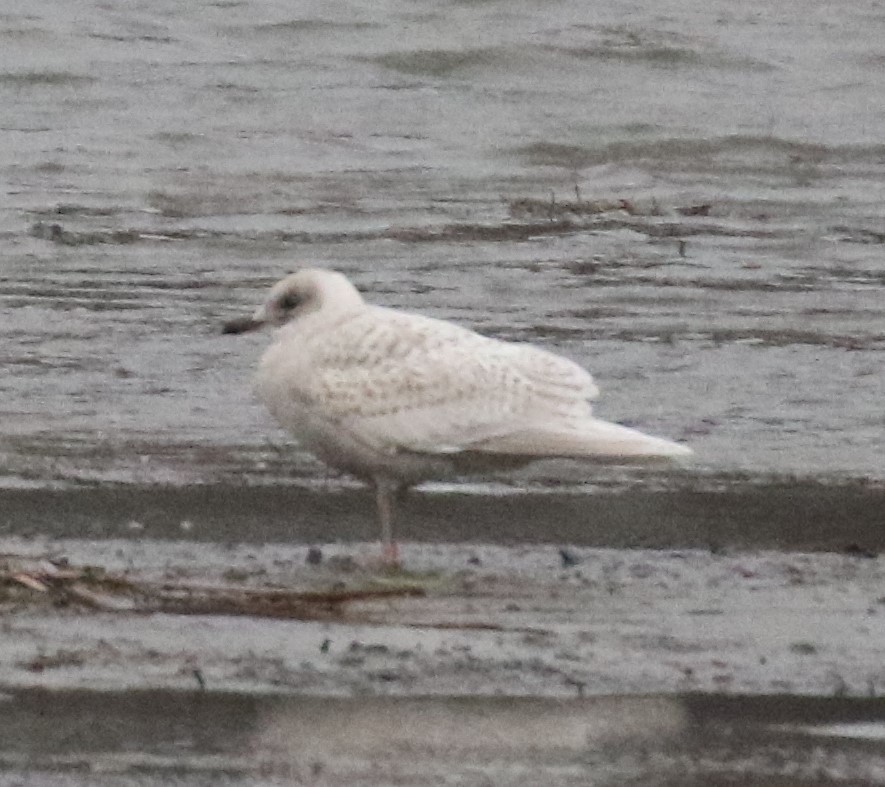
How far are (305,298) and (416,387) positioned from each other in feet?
1.56

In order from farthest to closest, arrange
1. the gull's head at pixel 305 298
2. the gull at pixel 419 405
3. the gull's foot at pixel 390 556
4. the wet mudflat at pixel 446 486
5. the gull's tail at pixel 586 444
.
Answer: the gull's head at pixel 305 298 → the gull at pixel 419 405 → the gull's tail at pixel 586 444 → the gull's foot at pixel 390 556 → the wet mudflat at pixel 446 486

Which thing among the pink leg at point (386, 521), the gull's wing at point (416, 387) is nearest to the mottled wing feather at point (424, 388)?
the gull's wing at point (416, 387)

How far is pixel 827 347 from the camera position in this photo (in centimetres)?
1029

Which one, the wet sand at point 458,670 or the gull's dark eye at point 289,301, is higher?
the gull's dark eye at point 289,301

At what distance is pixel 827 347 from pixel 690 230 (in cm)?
308

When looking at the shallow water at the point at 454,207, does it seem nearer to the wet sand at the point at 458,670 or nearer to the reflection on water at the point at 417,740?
the wet sand at the point at 458,670

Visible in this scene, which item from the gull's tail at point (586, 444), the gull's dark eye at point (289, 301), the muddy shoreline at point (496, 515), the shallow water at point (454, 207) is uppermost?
the gull's dark eye at point (289, 301)

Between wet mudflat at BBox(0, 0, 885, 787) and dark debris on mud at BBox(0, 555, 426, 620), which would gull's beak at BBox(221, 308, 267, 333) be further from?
dark debris on mud at BBox(0, 555, 426, 620)

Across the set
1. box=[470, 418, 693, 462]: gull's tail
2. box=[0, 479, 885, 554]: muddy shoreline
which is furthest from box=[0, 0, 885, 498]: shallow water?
box=[470, 418, 693, 462]: gull's tail

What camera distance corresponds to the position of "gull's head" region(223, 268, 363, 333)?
753 centimetres

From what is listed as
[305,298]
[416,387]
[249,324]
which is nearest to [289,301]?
[305,298]

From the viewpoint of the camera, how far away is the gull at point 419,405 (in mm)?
7188

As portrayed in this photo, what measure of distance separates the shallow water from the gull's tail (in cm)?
72

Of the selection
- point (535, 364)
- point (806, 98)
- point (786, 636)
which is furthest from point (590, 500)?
point (806, 98)
